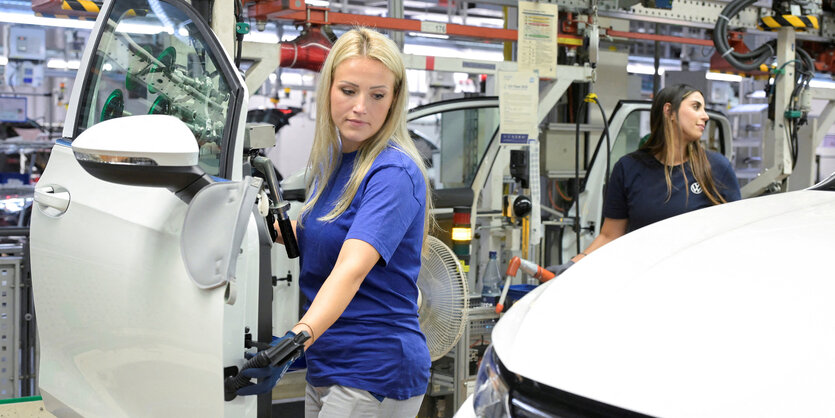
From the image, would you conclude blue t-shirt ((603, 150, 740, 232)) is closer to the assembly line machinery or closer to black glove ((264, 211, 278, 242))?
the assembly line machinery

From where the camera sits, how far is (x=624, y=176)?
12.4 feet

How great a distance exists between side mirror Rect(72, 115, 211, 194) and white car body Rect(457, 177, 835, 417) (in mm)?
751

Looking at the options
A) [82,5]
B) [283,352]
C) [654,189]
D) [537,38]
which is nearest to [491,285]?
[654,189]

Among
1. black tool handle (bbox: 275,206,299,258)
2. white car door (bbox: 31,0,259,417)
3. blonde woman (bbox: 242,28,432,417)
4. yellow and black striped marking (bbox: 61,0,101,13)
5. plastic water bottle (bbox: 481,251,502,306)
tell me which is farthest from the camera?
plastic water bottle (bbox: 481,251,502,306)

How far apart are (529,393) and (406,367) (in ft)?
1.57

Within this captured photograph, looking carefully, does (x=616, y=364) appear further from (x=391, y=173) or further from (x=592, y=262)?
(x=391, y=173)

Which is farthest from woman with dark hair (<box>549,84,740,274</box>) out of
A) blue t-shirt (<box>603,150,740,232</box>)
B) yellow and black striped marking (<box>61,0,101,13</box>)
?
yellow and black striped marking (<box>61,0,101,13</box>)

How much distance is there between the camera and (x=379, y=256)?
1.85 metres

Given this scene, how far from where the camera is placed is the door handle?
85.0 inches

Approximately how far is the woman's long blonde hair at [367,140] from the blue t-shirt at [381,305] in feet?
0.09

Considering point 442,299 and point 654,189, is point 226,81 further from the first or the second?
point 654,189

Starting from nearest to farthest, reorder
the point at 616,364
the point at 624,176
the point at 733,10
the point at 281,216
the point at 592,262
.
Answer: the point at 616,364 → the point at 592,262 → the point at 281,216 → the point at 624,176 → the point at 733,10

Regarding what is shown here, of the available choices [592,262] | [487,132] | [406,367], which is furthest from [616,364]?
[487,132]

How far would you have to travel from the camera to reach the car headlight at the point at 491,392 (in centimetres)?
163
